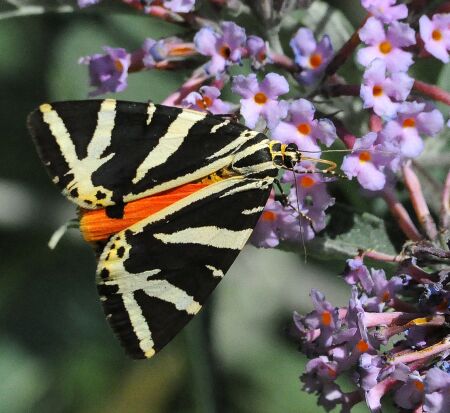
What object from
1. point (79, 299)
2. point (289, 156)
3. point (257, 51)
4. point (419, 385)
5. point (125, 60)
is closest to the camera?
point (419, 385)

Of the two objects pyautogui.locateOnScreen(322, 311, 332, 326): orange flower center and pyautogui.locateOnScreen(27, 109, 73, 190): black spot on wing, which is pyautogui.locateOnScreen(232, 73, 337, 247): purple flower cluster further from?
pyautogui.locateOnScreen(27, 109, 73, 190): black spot on wing

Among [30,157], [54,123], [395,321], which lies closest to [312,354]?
[395,321]

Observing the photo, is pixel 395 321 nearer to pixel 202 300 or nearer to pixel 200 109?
pixel 202 300

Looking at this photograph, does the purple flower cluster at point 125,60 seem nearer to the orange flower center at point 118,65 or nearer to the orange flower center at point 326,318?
the orange flower center at point 118,65

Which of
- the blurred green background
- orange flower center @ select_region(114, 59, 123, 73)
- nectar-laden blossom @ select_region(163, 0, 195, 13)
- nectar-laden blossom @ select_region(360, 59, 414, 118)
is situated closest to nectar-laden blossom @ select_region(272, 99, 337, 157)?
nectar-laden blossom @ select_region(360, 59, 414, 118)

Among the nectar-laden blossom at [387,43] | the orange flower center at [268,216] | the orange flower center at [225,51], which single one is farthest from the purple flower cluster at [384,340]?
the orange flower center at [225,51]

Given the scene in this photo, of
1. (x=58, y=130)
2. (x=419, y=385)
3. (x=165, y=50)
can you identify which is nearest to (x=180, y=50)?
(x=165, y=50)

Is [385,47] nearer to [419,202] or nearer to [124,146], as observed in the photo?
[419,202]
